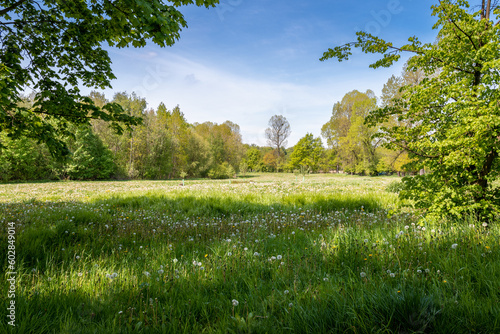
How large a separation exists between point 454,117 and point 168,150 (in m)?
46.5

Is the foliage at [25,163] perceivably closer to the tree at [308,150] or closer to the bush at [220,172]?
the bush at [220,172]

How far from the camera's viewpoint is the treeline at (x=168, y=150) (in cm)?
3394

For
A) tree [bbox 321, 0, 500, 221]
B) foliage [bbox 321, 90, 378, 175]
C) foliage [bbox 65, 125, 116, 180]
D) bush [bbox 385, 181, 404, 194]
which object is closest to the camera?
tree [bbox 321, 0, 500, 221]

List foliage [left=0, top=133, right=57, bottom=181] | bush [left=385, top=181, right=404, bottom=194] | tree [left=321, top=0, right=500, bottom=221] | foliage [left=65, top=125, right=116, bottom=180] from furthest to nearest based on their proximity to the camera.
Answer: foliage [left=65, top=125, right=116, bottom=180], foliage [left=0, top=133, right=57, bottom=181], bush [left=385, top=181, right=404, bottom=194], tree [left=321, top=0, right=500, bottom=221]

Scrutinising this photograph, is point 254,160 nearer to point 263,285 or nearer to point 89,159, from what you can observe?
point 89,159

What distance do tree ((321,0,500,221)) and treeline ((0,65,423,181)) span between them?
23498mm

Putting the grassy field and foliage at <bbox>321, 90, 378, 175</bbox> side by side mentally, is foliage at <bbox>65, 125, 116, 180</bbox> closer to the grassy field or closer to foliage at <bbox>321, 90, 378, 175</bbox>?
the grassy field

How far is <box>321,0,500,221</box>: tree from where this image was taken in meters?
3.72

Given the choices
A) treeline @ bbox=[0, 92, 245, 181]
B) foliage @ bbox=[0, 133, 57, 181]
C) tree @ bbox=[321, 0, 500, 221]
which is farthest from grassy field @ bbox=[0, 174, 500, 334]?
foliage @ bbox=[0, 133, 57, 181]

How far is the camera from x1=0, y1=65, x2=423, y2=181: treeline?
3394 cm

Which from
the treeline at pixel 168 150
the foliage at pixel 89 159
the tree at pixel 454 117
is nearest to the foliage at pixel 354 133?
the treeline at pixel 168 150

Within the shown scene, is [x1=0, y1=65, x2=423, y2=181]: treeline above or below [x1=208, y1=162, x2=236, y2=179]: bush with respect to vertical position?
above

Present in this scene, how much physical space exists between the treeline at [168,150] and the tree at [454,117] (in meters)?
23.5

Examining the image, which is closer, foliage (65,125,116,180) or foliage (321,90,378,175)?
foliage (65,125,116,180)
